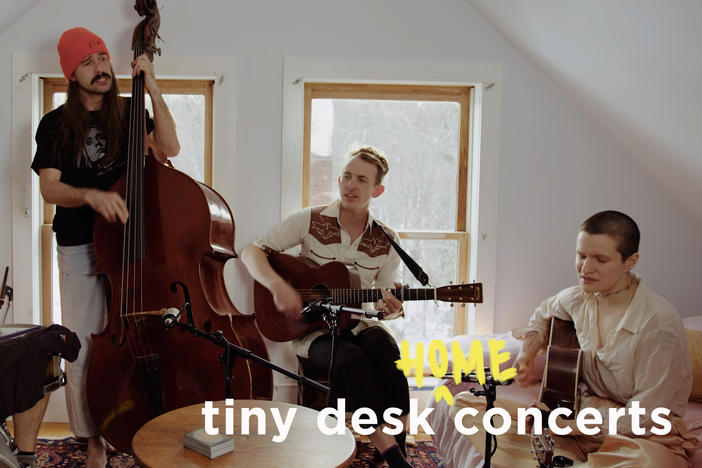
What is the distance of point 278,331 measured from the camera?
266cm

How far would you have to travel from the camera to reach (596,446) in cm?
186

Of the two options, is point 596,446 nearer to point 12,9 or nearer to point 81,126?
point 81,126

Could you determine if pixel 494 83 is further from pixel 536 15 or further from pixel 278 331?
pixel 278 331

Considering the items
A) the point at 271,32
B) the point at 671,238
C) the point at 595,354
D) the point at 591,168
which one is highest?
the point at 271,32

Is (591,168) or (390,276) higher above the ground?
(591,168)

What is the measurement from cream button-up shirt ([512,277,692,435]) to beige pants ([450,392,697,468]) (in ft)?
0.20

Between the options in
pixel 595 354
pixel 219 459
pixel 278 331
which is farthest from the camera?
pixel 278 331

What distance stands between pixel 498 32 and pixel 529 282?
50.9 inches

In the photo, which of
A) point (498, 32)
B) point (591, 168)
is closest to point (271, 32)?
point (498, 32)

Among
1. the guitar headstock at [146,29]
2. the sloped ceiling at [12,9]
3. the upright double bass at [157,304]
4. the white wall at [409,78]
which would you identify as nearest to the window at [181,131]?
the white wall at [409,78]

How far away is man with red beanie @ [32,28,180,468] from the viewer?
230 centimetres

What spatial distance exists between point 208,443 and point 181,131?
2008mm

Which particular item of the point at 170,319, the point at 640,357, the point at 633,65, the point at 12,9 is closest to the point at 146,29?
the point at 12,9

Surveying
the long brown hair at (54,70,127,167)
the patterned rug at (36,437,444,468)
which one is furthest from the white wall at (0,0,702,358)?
the patterned rug at (36,437,444,468)
